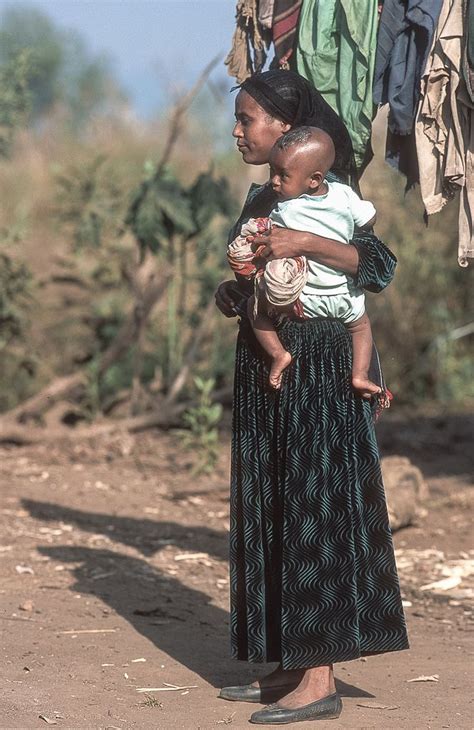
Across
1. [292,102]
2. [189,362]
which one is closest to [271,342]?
[292,102]

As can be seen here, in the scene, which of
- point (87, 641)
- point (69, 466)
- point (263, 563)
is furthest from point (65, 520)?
point (263, 563)

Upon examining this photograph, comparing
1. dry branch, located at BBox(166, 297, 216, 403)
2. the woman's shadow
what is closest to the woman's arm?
the woman's shadow

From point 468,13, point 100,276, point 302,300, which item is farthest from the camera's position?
point 100,276

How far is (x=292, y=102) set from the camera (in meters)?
3.46

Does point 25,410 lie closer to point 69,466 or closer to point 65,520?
point 69,466

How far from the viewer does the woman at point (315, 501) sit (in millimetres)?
3438

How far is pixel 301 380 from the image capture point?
3457 millimetres

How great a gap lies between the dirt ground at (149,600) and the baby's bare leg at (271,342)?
1.06 metres

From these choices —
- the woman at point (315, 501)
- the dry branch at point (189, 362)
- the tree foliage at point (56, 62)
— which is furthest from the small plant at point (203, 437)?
the tree foliage at point (56, 62)

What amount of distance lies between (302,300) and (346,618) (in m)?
0.93

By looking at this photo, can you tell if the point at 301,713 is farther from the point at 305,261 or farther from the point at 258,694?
the point at 305,261

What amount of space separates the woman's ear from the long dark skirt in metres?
0.42

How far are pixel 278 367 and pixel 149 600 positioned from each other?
190cm

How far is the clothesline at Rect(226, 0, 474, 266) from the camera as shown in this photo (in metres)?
3.97
